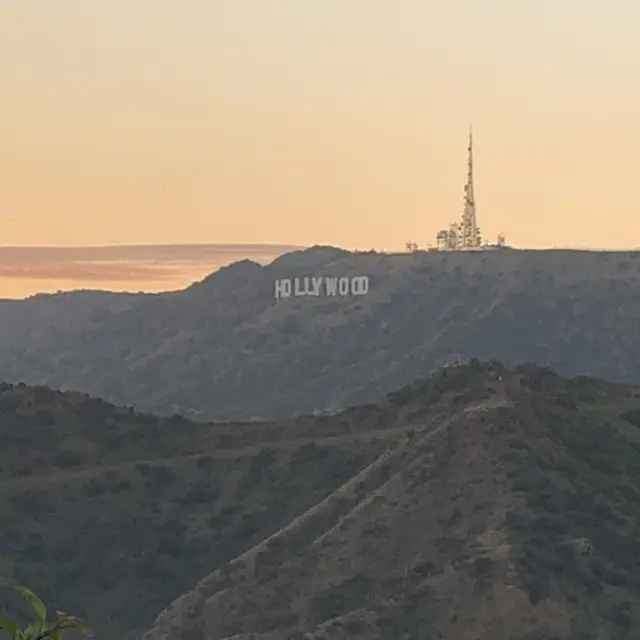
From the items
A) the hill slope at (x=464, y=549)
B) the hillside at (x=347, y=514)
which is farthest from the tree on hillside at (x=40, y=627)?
the hill slope at (x=464, y=549)

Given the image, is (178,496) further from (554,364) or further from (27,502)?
(554,364)

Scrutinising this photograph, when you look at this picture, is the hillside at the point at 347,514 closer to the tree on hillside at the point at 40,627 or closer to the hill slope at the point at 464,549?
the hill slope at the point at 464,549

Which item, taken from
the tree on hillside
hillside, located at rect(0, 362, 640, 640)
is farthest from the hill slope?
the tree on hillside

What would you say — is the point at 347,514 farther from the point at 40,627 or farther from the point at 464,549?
the point at 40,627

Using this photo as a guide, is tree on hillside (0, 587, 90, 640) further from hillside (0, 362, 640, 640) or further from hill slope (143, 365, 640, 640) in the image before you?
hill slope (143, 365, 640, 640)

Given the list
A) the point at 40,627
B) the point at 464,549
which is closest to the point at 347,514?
the point at 464,549
